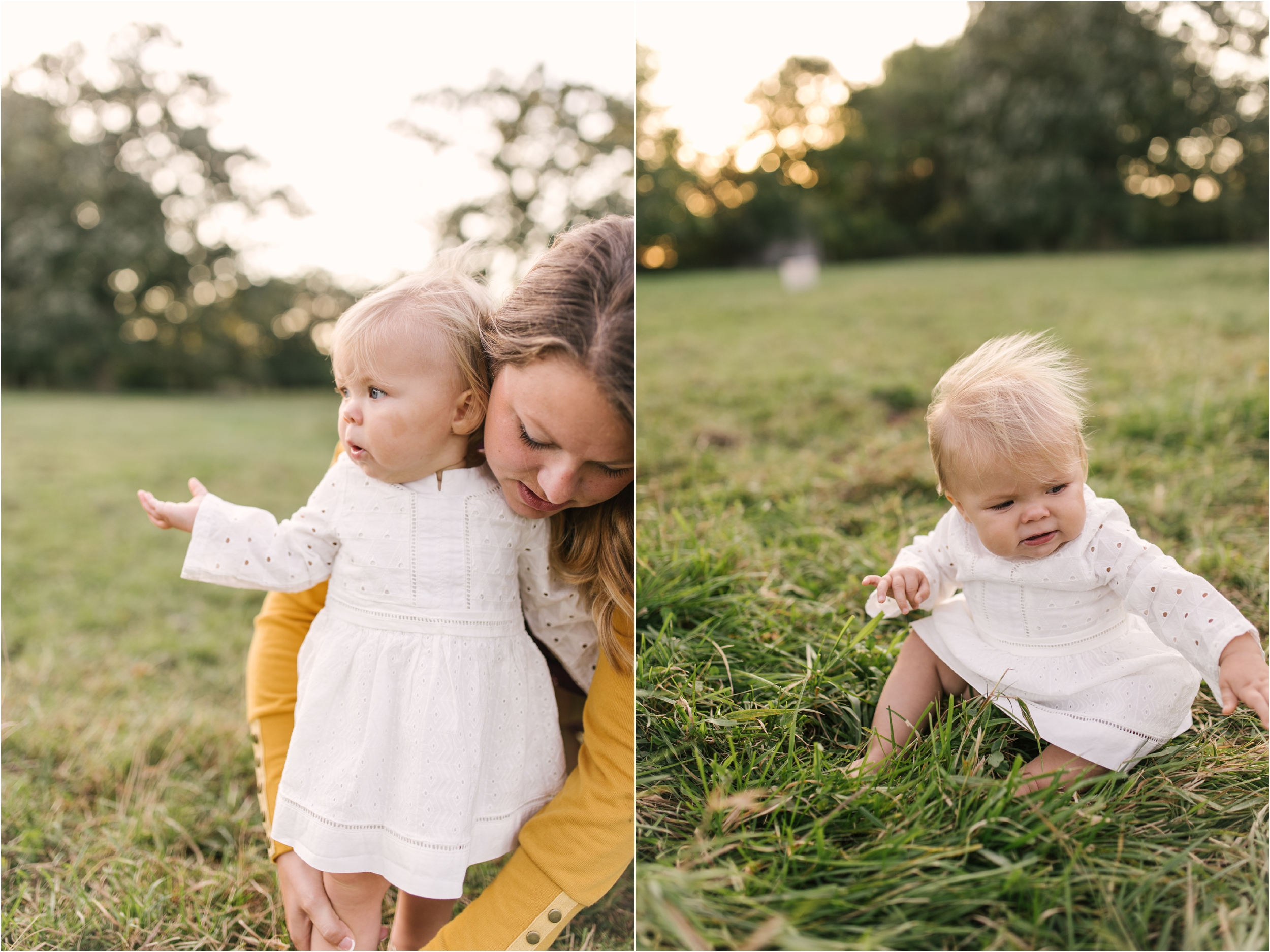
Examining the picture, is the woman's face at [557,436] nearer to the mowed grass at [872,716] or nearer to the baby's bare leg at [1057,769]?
the mowed grass at [872,716]

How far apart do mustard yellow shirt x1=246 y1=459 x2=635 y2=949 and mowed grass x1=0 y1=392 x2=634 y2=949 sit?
0.28 feet

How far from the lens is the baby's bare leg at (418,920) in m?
1.14

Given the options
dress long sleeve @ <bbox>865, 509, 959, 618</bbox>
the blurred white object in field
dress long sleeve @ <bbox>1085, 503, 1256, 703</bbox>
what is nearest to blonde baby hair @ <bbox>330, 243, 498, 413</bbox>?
dress long sleeve @ <bbox>865, 509, 959, 618</bbox>

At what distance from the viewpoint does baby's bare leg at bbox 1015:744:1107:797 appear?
3.39 ft

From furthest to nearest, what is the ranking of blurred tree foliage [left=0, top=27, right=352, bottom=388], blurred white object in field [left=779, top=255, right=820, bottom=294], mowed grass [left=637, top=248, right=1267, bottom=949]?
blurred white object in field [left=779, top=255, right=820, bottom=294] → blurred tree foliage [left=0, top=27, right=352, bottom=388] → mowed grass [left=637, top=248, right=1267, bottom=949]

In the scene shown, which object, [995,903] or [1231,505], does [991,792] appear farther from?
[1231,505]

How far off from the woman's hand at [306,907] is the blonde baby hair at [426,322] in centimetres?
70

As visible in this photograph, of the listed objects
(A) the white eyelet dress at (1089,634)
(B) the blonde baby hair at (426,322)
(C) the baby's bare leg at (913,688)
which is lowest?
(C) the baby's bare leg at (913,688)

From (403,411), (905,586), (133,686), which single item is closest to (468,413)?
(403,411)

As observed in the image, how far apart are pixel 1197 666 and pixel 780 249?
4.69 metres

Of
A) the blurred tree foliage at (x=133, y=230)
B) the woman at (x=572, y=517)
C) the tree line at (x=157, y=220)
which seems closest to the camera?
the woman at (x=572, y=517)

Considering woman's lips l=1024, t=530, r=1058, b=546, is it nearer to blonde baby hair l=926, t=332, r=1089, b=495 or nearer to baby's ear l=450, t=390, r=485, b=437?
blonde baby hair l=926, t=332, r=1089, b=495

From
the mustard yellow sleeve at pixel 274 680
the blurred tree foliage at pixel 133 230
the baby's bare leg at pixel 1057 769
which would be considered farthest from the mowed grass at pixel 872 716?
the blurred tree foliage at pixel 133 230

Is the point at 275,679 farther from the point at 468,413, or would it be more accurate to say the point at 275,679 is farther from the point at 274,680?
the point at 468,413
